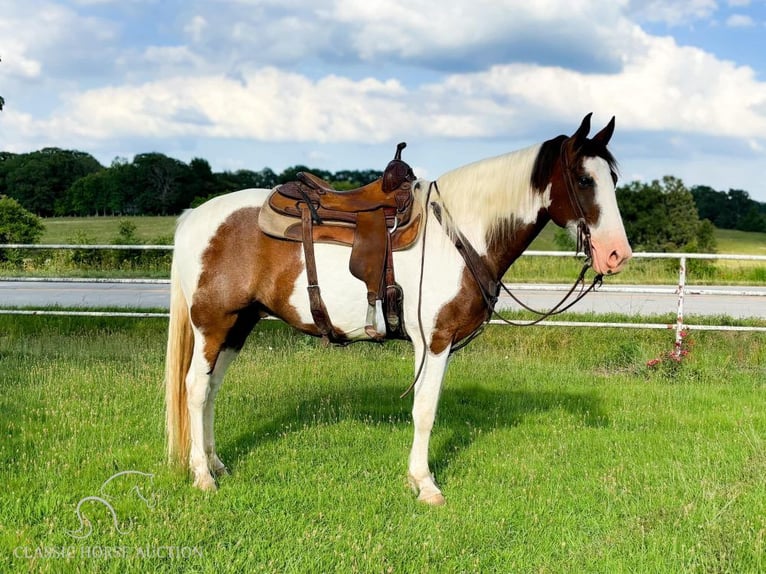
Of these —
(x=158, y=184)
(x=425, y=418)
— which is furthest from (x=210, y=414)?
(x=158, y=184)

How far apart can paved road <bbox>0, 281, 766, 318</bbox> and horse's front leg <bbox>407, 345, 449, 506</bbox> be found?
838 centimetres

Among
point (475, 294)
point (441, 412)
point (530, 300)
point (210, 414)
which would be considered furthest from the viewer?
point (530, 300)

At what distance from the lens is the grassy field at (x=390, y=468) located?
340 centimetres

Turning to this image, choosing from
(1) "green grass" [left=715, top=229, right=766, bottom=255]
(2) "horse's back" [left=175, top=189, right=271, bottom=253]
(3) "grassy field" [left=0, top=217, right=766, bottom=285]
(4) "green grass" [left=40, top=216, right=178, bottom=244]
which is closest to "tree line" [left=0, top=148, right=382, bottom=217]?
(4) "green grass" [left=40, top=216, right=178, bottom=244]

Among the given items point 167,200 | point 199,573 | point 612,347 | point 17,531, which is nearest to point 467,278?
point 199,573

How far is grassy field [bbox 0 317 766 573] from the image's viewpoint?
134 inches

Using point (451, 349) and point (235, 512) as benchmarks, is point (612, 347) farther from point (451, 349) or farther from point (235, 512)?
point (235, 512)

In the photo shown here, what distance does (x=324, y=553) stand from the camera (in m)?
3.36

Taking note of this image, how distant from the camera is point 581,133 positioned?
149 inches

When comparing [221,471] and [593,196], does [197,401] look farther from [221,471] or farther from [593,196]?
[593,196]

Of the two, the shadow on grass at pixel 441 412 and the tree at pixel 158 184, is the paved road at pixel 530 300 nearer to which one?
the shadow on grass at pixel 441 412

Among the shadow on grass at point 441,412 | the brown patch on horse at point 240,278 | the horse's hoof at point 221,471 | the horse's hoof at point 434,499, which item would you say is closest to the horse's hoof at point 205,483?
the horse's hoof at point 221,471

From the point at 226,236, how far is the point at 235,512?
5.89 feet

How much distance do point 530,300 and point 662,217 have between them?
20768 millimetres
